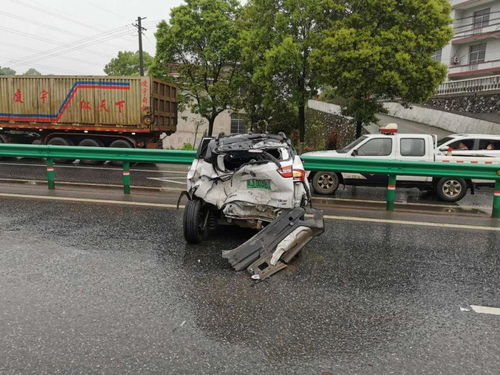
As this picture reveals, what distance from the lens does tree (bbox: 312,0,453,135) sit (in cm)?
1521

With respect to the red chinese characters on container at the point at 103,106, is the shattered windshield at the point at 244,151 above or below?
below

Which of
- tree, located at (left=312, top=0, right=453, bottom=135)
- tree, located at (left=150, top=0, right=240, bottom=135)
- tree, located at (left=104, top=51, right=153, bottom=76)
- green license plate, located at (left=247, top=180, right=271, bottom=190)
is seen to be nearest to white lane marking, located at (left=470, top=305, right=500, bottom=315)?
green license plate, located at (left=247, top=180, right=271, bottom=190)

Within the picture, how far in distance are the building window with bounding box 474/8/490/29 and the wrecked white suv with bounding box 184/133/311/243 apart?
37.6 metres

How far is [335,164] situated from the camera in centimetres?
902

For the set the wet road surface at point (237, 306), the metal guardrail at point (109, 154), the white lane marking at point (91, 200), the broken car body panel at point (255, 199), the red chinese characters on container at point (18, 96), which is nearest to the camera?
the wet road surface at point (237, 306)

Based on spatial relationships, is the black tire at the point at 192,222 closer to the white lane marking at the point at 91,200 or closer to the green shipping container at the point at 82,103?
the white lane marking at the point at 91,200

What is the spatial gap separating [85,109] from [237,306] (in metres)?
14.9

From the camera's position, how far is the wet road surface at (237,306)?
302 cm

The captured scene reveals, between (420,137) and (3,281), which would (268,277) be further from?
(420,137)

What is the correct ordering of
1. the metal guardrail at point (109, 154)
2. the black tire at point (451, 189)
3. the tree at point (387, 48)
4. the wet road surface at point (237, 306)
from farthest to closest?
the tree at point (387, 48), the black tire at point (451, 189), the metal guardrail at point (109, 154), the wet road surface at point (237, 306)

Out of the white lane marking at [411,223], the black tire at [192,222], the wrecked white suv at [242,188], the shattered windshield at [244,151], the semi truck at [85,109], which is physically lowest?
the white lane marking at [411,223]

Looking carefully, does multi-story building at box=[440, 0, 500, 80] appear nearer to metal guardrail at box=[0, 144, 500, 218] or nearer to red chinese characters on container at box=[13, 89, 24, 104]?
metal guardrail at box=[0, 144, 500, 218]

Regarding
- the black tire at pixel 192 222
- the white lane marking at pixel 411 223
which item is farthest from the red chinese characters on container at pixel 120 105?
the black tire at pixel 192 222

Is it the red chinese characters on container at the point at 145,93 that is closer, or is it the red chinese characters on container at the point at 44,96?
the red chinese characters on container at the point at 145,93
